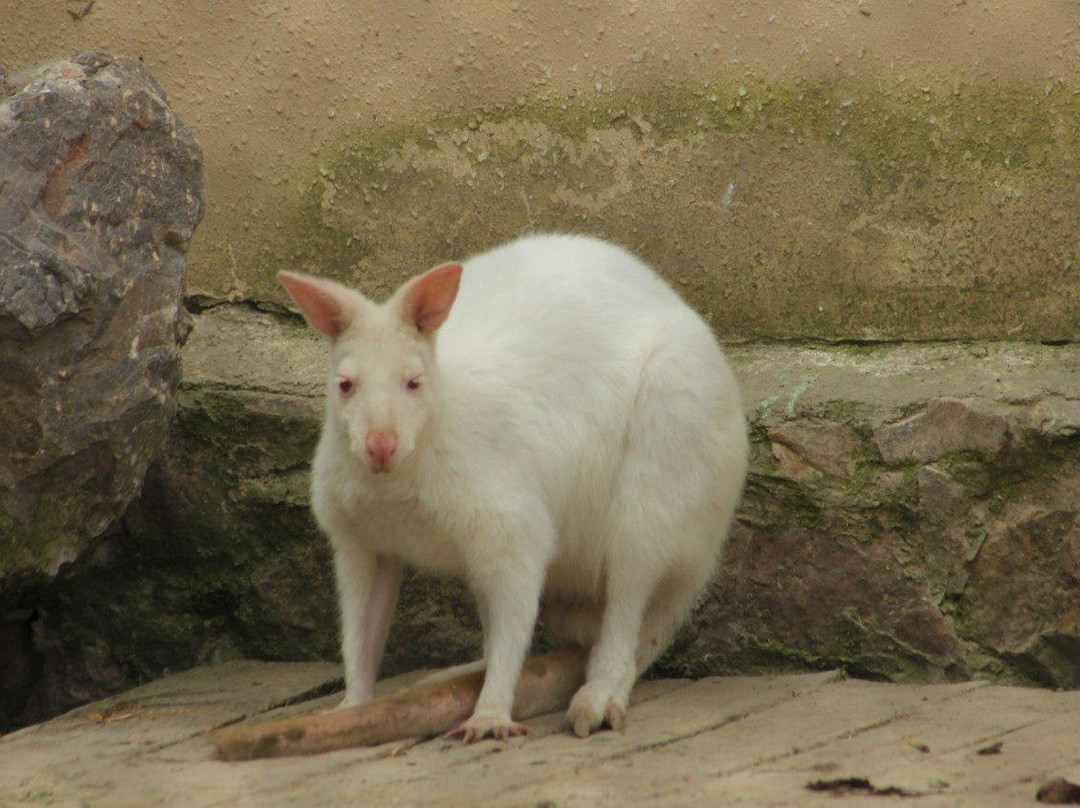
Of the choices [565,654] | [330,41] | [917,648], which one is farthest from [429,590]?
[330,41]

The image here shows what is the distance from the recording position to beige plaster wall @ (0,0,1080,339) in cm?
445

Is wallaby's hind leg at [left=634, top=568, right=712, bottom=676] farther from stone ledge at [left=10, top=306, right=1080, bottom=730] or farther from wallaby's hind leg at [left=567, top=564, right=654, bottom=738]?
stone ledge at [left=10, top=306, right=1080, bottom=730]

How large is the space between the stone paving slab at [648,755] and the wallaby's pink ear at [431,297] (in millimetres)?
1039

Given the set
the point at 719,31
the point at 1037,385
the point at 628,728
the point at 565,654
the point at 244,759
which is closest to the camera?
the point at 244,759

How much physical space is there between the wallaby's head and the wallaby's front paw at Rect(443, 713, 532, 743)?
68 cm

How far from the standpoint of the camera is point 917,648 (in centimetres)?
413

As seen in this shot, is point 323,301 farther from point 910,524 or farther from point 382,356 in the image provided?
point 910,524

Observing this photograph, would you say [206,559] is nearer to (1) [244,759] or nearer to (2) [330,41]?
(1) [244,759]

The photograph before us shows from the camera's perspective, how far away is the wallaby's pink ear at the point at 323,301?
3.40 m

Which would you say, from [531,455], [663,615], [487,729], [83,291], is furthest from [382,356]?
[663,615]

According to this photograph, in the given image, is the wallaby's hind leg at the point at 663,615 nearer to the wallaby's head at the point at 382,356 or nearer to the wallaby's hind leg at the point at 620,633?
the wallaby's hind leg at the point at 620,633

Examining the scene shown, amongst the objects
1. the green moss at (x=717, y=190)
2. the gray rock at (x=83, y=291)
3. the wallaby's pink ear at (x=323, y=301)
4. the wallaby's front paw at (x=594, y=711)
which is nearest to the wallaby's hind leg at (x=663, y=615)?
the wallaby's front paw at (x=594, y=711)

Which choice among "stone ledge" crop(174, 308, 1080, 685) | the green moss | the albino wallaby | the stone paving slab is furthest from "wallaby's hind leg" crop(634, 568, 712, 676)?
the green moss

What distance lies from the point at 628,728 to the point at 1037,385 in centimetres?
171
